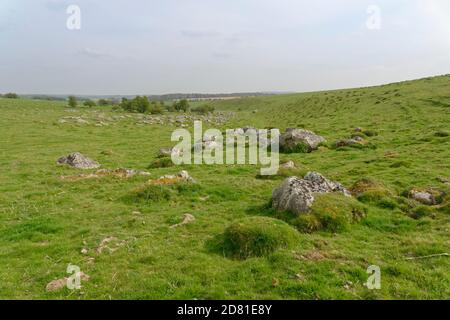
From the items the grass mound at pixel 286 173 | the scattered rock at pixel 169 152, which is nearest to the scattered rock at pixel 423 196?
the grass mound at pixel 286 173

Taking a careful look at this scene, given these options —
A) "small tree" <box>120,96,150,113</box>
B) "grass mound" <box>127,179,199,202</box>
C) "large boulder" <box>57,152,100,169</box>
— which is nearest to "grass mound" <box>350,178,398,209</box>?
"grass mound" <box>127,179,199,202</box>

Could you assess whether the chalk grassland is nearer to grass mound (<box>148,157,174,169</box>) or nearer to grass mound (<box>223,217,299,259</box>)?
grass mound (<box>223,217,299,259</box>)

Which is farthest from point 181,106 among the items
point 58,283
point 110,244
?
point 58,283

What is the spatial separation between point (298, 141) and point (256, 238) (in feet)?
73.4

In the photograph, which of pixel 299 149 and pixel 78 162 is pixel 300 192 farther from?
pixel 78 162

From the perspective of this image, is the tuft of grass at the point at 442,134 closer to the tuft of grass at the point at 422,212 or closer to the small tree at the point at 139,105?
the tuft of grass at the point at 422,212

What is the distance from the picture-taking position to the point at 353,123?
49.8m

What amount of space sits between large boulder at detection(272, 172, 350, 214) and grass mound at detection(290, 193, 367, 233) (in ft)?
1.28

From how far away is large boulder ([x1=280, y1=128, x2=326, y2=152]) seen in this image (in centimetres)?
3259

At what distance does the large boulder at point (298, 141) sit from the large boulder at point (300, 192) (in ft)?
53.3

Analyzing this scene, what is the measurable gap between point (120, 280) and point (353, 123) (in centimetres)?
4580

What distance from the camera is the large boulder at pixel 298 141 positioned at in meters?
32.6
